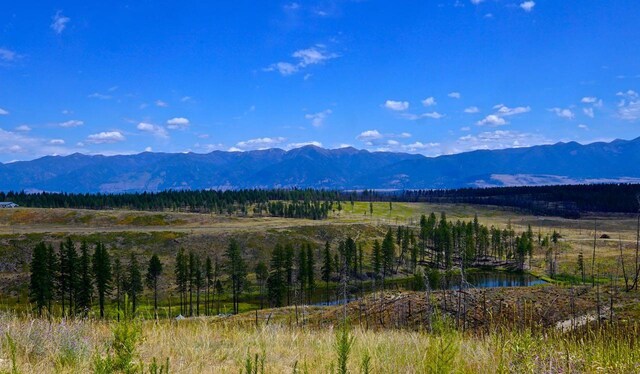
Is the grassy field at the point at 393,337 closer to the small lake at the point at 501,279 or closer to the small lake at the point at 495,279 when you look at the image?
the small lake at the point at 495,279

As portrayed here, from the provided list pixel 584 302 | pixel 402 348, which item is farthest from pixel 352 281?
pixel 402 348

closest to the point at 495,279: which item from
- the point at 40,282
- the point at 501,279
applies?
the point at 501,279

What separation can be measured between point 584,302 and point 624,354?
17612 millimetres

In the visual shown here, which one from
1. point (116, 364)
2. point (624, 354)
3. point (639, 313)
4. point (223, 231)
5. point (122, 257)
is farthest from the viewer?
point (223, 231)

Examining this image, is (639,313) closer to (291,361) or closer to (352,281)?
(291,361)

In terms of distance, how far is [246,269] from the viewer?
125562mm

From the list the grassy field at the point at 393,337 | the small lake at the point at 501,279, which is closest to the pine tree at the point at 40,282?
the grassy field at the point at 393,337

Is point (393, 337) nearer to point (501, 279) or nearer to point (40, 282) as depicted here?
point (40, 282)

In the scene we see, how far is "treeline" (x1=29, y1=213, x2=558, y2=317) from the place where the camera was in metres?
78.1

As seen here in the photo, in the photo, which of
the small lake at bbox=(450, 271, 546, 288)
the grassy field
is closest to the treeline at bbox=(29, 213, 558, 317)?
the small lake at bbox=(450, 271, 546, 288)

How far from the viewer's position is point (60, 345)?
20.9 ft

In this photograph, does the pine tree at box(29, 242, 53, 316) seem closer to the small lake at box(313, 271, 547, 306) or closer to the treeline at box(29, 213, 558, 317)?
the treeline at box(29, 213, 558, 317)

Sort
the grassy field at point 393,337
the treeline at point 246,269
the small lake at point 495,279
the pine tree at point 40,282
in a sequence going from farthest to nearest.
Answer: the small lake at point 495,279
the treeline at point 246,269
the pine tree at point 40,282
the grassy field at point 393,337

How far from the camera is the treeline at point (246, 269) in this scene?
3076 inches
